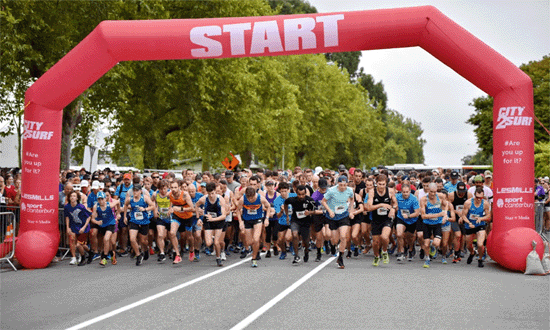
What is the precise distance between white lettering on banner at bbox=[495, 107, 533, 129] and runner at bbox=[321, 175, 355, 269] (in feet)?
10.5

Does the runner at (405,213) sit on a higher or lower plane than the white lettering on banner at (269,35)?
lower

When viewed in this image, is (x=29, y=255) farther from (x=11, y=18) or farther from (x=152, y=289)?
(x=11, y=18)

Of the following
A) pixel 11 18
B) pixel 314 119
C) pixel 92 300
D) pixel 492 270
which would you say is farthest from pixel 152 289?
pixel 314 119

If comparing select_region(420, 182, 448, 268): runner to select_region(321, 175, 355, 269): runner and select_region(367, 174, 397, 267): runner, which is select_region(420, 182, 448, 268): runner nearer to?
select_region(367, 174, 397, 267): runner

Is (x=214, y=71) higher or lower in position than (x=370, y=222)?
higher

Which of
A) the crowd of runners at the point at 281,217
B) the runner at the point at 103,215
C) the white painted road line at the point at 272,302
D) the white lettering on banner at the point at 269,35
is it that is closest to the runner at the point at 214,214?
the crowd of runners at the point at 281,217

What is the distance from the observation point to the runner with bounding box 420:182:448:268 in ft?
45.4

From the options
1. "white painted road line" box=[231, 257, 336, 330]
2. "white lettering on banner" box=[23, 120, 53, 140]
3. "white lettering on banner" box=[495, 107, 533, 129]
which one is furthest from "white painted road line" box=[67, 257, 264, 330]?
"white lettering on banner" box=[495, 107, 533, 129]

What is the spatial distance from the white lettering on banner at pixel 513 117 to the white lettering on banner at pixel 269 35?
336cm

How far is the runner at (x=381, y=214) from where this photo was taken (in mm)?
13617

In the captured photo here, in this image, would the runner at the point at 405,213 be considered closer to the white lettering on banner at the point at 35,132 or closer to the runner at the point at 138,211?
the runner at the point at 138,211

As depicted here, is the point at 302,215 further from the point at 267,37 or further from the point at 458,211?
the point at 267,37

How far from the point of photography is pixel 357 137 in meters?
56.7

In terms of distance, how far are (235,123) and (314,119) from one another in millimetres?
20271
